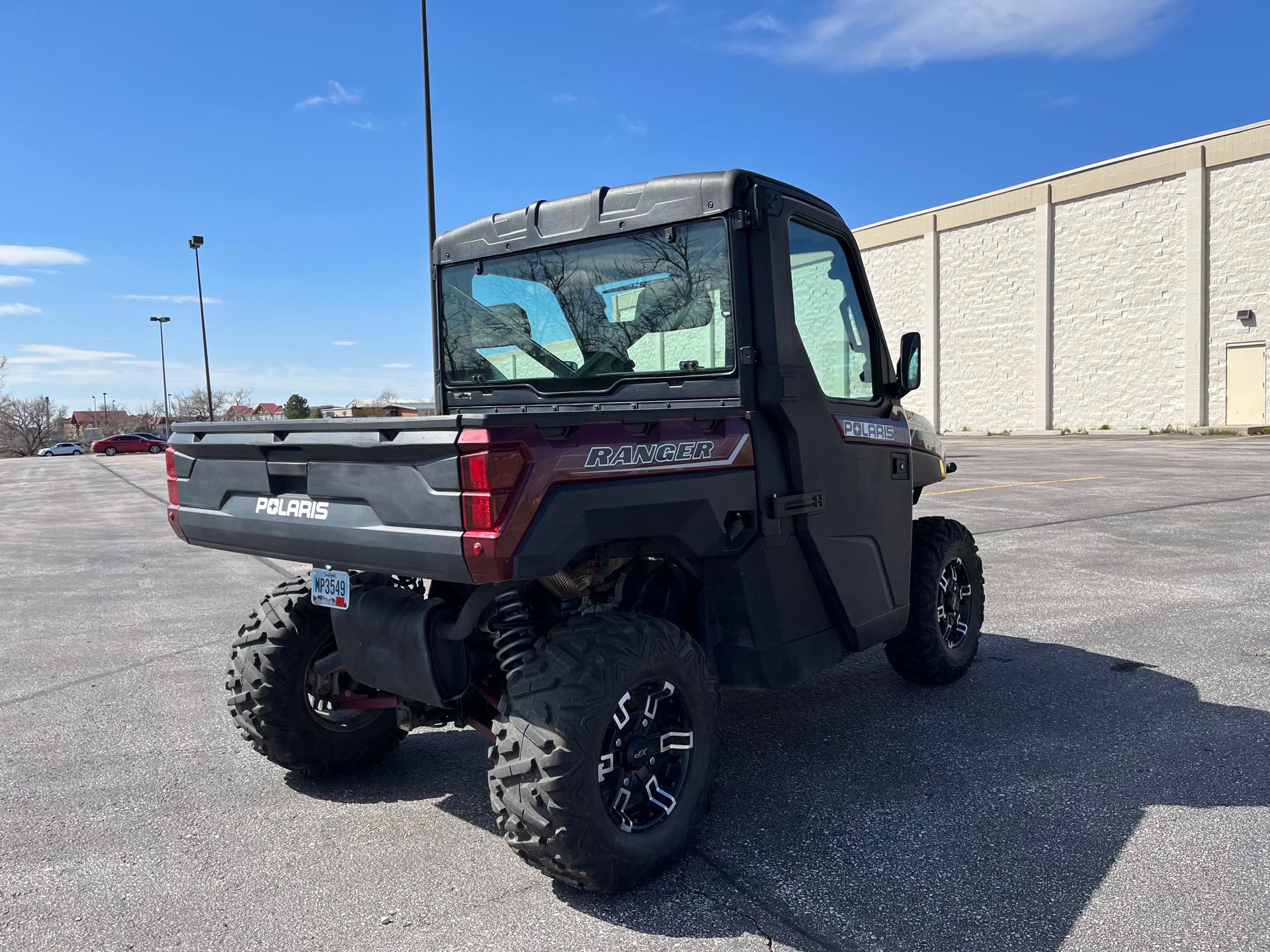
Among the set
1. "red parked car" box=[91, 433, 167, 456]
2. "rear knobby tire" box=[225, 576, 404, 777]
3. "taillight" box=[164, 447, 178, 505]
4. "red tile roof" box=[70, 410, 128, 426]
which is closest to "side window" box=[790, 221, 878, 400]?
"rear knobby tire" box=[225, 576, 404, 777]

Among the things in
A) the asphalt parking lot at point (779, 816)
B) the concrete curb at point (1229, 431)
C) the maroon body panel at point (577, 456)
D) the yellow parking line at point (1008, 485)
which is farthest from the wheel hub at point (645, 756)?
the concrete curb at point (1229, 431)

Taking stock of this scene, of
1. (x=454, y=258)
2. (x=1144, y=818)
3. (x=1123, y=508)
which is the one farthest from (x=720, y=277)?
(x=1123, y=508)

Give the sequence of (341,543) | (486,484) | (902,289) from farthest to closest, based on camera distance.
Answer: (902,289), (341,543), (486,484)

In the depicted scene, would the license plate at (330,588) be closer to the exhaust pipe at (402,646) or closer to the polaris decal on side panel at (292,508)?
the exhaust pipe at (402,646)

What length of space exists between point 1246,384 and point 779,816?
120 feet

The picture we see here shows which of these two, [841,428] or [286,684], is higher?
[841,428]

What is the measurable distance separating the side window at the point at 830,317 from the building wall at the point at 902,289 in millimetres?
41056

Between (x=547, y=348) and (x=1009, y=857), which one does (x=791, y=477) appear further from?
(x=1009, y=857)

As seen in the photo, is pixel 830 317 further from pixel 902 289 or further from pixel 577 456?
pixel 902 289

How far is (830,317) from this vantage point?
13.1ft

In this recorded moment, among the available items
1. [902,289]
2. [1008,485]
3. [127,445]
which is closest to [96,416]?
[127,445]

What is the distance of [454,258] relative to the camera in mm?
A: 4355

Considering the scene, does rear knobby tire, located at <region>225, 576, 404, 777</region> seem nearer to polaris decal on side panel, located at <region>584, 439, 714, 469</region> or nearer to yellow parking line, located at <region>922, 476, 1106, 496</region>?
polaris decal on side panel, located at <region>584, 439, 714, 469</region>

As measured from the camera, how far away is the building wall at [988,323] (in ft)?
130
